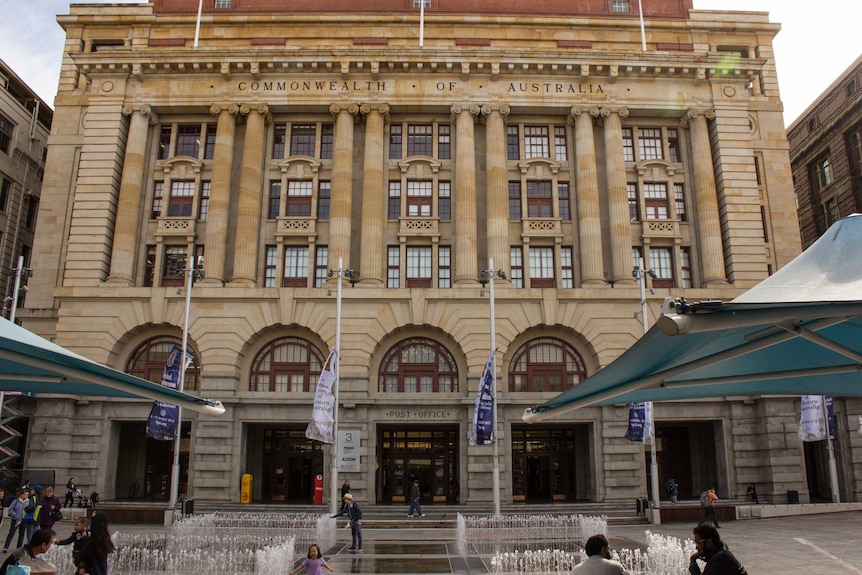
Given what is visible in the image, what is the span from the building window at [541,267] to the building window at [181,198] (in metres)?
21.2

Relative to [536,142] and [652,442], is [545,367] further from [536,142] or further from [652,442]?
[536,142]

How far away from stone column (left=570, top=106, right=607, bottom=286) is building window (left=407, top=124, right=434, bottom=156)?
9.06m

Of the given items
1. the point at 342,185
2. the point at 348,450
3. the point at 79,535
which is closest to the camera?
the point at 79,535

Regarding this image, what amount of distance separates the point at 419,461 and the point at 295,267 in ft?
45.3

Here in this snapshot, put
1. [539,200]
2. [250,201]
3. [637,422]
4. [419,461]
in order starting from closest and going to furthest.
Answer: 1. [637,422]
2. [419,461]
3. [250,201]
4. [539,200]

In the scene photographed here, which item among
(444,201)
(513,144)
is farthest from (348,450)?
(513,144)

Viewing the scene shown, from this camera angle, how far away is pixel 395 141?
146ft

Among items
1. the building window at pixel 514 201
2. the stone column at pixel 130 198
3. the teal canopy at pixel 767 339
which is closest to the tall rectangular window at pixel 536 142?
the building window at pixel 514 201

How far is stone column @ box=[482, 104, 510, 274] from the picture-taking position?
4125 centimetres

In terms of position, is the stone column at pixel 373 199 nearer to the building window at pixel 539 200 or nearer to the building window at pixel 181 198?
the building window at pixel 539 200

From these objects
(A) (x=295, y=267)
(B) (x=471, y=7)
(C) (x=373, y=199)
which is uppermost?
(B) (x=471, y=7)

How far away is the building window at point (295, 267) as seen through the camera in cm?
4175

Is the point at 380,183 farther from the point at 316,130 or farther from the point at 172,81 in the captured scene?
the point at 172,81

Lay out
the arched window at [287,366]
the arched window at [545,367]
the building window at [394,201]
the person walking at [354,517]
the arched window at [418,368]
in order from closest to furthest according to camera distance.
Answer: the person walking at [354,517], the arched window at [287,366], the arched window at [418,368], the arched window at [545,367], the building window at [394,201]
